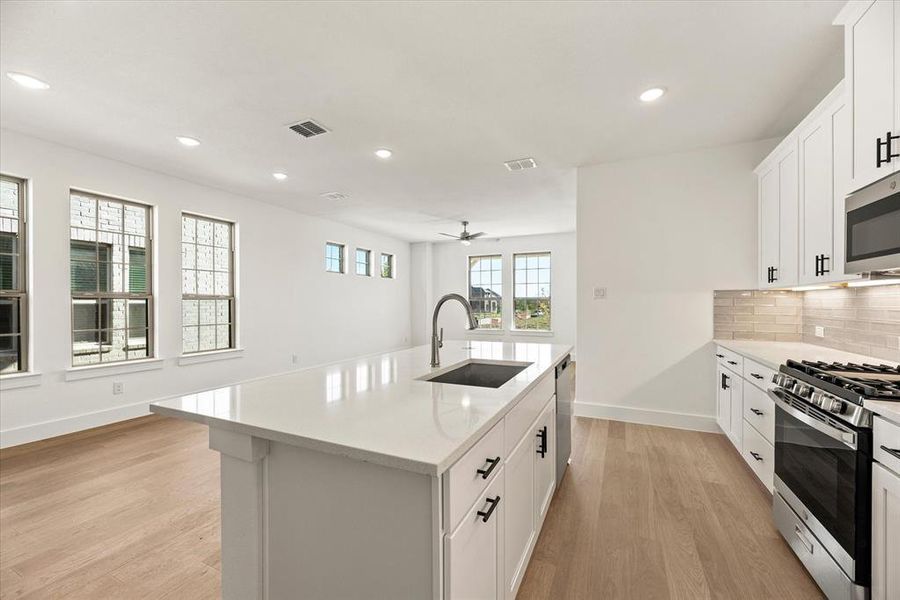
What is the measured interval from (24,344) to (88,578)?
2.84m

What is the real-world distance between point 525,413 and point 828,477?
126 cm

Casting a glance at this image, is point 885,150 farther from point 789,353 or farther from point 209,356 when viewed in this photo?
point 209,356

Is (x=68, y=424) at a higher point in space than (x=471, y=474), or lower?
lower

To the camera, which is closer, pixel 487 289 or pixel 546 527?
pixel 546 527

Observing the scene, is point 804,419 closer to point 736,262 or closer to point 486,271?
point 736,262

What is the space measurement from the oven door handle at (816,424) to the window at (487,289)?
22.5ft

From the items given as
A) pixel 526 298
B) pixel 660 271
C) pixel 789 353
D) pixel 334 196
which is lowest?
pixel 789 353

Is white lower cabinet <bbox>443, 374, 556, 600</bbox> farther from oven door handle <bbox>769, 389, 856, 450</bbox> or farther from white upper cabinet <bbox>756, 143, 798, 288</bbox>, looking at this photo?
white upper cabinet <bbox>756, 143, 798, 288</bbox>

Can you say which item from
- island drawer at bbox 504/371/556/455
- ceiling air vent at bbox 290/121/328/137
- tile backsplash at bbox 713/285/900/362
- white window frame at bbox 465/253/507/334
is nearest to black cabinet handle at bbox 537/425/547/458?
island drawer at bbox 504/371/556/455

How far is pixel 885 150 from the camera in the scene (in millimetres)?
1719

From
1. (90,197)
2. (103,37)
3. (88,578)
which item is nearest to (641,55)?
(103,37)

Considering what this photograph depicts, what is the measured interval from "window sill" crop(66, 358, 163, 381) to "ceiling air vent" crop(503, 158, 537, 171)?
14.7 feet

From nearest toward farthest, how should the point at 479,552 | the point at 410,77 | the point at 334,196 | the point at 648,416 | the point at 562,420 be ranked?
the point at 479,552
the point at 410,77
the point at 562,420
the point at 648,416
the point at 334,196

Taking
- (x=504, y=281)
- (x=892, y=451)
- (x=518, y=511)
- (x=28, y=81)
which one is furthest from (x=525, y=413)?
(x=504, y=281)
